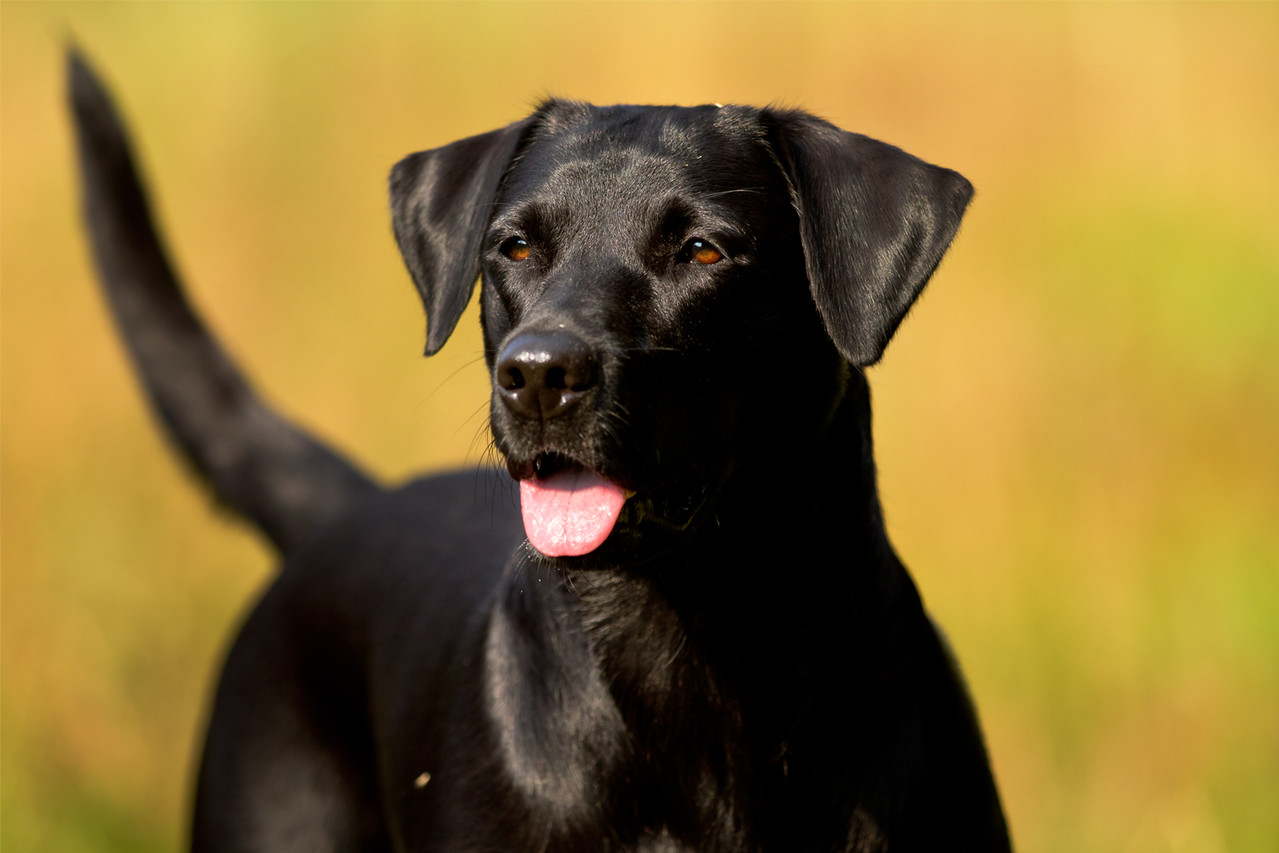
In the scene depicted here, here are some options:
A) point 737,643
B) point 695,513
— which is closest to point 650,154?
point 695,513

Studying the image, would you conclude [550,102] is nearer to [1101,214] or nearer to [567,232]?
[567,232]

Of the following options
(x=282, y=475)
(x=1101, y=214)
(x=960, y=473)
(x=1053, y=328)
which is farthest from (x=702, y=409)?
(x=1101, y=214)

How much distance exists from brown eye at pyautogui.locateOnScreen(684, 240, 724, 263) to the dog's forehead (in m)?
0.11

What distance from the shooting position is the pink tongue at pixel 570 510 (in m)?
2.27

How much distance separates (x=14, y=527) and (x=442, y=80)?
3.87 m

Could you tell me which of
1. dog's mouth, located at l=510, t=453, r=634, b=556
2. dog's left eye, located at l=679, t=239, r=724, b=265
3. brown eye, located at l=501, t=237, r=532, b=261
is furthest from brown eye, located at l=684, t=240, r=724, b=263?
dog's mouth, located at l=510, t=453, r=634, b=556

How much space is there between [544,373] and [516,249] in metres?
0.53

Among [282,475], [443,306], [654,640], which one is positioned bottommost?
[282,475]

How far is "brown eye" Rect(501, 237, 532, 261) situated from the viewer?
102 inches

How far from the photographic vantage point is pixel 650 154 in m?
2.56

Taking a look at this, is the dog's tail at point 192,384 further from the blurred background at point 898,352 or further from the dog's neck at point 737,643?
the dog's neck at point 737,643

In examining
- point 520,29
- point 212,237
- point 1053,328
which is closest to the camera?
point 1053,328

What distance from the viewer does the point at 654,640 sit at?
2.53 metres

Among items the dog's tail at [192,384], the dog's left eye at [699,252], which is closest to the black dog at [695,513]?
the dog's left eye at [699,252]
